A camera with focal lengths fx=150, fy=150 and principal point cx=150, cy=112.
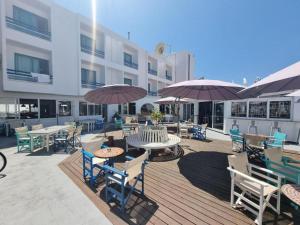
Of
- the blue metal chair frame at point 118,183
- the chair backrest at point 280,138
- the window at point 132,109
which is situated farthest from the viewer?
the window at point 132,109

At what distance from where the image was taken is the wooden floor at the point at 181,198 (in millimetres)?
2674

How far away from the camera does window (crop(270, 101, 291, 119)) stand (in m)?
9.24

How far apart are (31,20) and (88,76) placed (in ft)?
20.0

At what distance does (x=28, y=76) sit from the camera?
37.0 feet

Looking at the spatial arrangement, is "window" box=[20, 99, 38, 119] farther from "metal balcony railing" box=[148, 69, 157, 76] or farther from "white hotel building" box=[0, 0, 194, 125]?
"metal balcony railing" box=[148, 69, 157, 76]

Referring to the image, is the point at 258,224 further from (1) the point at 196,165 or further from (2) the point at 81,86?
(2) the point at 81,86

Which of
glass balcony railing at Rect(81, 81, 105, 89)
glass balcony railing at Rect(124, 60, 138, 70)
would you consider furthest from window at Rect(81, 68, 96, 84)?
glass balcony railing at Rect(124, 60, 138, 70)

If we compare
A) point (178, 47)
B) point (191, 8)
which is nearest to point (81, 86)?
point (191, 8)

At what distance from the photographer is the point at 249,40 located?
12.7 metres

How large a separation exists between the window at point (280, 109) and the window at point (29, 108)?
57.3 feet

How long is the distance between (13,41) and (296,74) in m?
15.0

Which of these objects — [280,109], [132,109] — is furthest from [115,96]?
[132,109]

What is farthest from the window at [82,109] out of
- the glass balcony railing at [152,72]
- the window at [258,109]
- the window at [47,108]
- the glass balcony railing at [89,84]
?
the window at [258,109]

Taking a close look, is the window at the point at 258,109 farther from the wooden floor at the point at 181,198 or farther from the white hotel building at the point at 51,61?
the white hotel building at the point at 51,61
